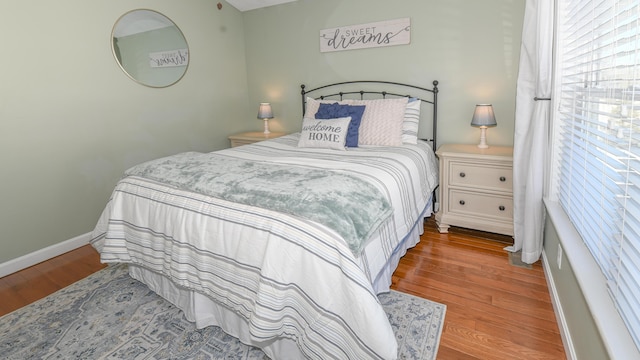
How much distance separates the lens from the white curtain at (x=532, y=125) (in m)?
2.00

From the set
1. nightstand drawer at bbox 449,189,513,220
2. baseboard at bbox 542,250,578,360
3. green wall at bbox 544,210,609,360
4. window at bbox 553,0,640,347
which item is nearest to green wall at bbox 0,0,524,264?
nightstand drawer at bbox 449,189,513,220

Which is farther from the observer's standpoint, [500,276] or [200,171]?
[500,276]

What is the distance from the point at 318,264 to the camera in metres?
1.36

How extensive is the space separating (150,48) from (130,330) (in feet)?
8.23

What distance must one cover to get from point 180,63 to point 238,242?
2.67 metres

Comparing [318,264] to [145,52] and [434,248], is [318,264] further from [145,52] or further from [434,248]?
[145,52]

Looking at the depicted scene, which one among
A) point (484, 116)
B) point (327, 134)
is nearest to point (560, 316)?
point (484, 116)

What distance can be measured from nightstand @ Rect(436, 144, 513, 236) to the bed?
278 millimetres

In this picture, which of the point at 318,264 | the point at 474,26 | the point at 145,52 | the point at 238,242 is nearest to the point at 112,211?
the point at 238,242

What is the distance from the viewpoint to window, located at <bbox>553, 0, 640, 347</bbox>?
1.01 meters

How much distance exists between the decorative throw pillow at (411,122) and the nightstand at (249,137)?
151cm

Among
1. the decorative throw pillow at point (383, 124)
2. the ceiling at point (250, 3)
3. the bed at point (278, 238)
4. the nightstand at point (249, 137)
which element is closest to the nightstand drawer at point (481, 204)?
the bed at point (278, 238)

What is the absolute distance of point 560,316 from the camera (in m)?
1.72

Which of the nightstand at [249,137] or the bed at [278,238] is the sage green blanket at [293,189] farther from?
the nightstand at [249,137]
